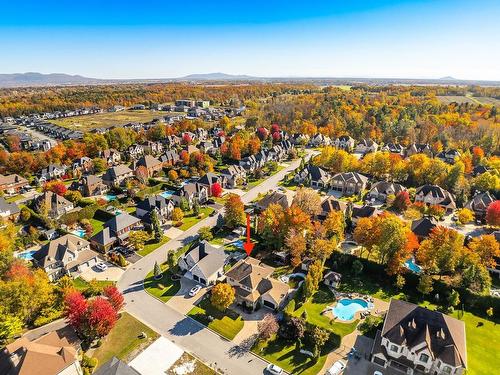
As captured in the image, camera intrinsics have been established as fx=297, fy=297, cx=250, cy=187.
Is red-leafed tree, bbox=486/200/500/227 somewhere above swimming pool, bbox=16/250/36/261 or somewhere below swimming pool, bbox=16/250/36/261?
above

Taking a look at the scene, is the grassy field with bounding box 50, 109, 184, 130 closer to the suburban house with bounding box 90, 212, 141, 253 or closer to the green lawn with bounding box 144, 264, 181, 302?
the suburban house with bounding box 90, 212, 141, 253

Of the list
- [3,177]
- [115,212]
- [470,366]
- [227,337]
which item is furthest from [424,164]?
[3,177]

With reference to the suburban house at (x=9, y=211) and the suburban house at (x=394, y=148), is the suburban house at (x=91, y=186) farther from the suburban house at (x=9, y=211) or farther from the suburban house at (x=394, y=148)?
the suburban house at (x=394, y=148)

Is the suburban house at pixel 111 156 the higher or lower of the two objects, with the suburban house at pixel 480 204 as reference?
higher

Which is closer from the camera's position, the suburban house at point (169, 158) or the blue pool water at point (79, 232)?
the blue pool water at point (79, 232)

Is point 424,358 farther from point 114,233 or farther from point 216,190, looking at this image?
point 216,190

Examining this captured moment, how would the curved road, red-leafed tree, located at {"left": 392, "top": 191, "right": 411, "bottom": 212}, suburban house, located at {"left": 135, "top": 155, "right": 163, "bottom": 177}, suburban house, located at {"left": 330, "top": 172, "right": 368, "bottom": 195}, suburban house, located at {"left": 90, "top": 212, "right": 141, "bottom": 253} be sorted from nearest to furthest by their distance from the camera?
the curved road → suburban house, located at {"left": 90, "top": 212, "right": 141, "bottom": 253} → red-leafed tree, located at {"left": 392, "top": 191, "right": 411, "bottom": 212} → suburban house, located at {"left": 330, "top": 172, "right": 368, "bottom": 195} → suburban house, located at {"left": 135, "top": 155, "right": 163, "bottom": 177}

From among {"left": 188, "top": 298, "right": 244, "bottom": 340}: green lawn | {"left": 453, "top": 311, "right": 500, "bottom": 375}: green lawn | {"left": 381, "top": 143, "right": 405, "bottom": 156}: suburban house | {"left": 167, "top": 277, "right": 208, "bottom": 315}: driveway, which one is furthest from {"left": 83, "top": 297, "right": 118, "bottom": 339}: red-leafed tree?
{"left": 381, "top": 143, "right": 405, "bottom": 156}: suburban house

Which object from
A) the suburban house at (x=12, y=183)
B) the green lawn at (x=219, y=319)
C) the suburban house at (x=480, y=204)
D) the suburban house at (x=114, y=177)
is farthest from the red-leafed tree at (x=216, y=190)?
the suburban house at (x=480, y=204)
